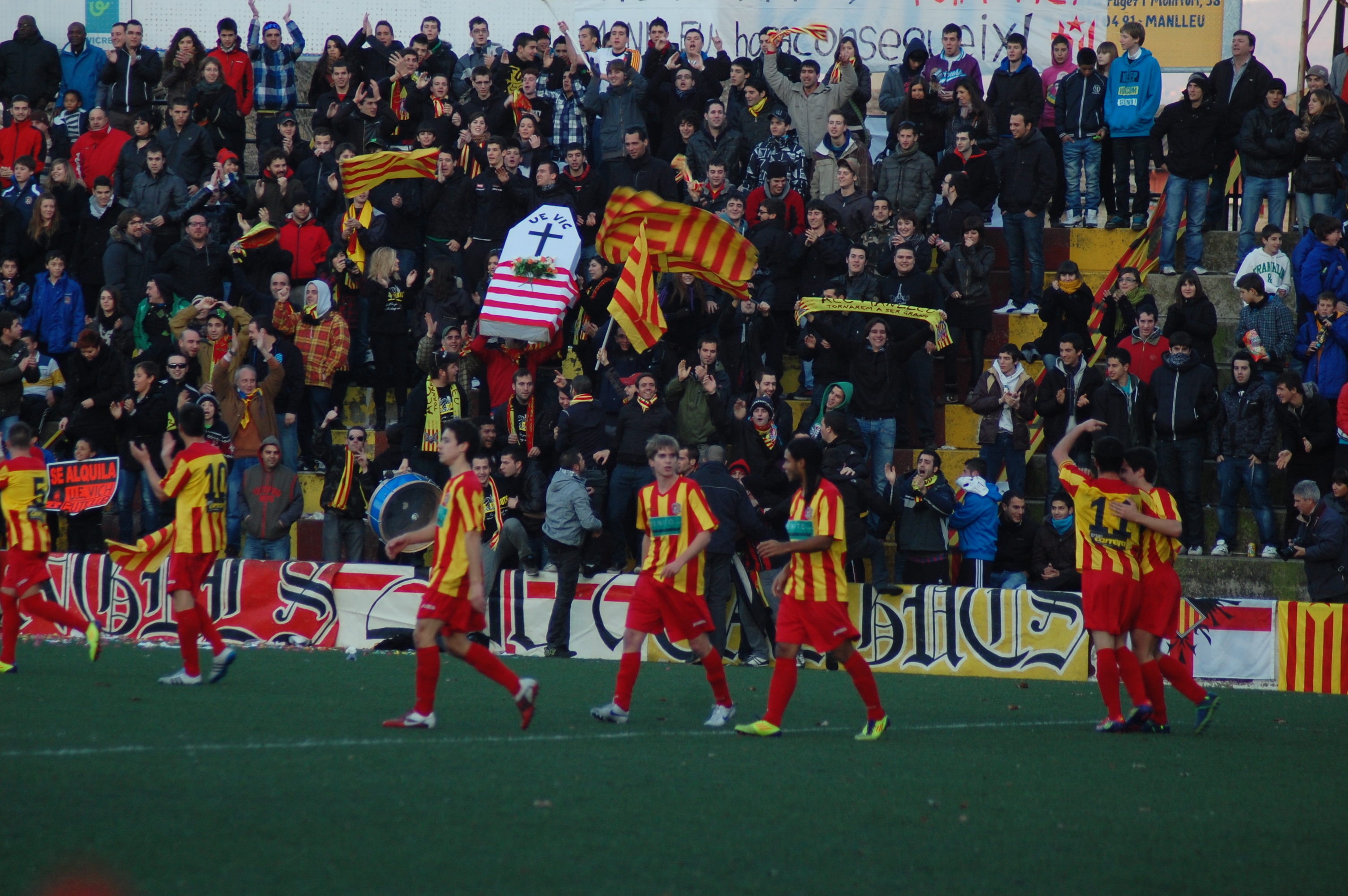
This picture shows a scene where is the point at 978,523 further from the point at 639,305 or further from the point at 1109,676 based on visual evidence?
the point at 1109,676

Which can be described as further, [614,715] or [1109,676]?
[1109,676]

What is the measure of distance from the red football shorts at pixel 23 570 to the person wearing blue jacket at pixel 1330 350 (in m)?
12.9

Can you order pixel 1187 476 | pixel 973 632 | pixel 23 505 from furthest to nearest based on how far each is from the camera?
1. pixel 1187 476
2. pixel 973 632
3. pixel 23 505

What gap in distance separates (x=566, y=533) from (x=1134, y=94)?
9.09m

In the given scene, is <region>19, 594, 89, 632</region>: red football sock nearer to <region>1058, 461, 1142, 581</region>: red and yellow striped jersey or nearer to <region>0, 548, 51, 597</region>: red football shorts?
<region>0, 548, 51, 597</region>: red football shorts

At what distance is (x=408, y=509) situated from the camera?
1419 centimetres

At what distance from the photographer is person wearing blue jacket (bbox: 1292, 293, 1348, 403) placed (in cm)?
1577

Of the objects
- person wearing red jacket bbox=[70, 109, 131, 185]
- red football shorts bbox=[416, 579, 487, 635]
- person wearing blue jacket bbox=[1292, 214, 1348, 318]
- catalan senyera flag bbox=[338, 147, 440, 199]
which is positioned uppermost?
person wearing red jacket bbox=[70, 109, 131, 185]

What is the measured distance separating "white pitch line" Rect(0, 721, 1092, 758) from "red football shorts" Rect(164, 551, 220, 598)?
2.97 m

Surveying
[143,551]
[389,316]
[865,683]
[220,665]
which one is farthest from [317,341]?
[865,683]

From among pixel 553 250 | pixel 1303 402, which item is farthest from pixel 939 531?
pixel 553 250

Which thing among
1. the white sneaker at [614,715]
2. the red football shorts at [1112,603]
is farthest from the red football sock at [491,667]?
the red football shorts at [1112,603]

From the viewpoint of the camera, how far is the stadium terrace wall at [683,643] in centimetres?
1398

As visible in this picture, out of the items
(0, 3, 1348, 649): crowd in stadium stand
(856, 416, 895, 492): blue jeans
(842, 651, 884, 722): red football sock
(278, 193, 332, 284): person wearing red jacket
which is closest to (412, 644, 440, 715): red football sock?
(842, 651, 884, 722): red football sock
